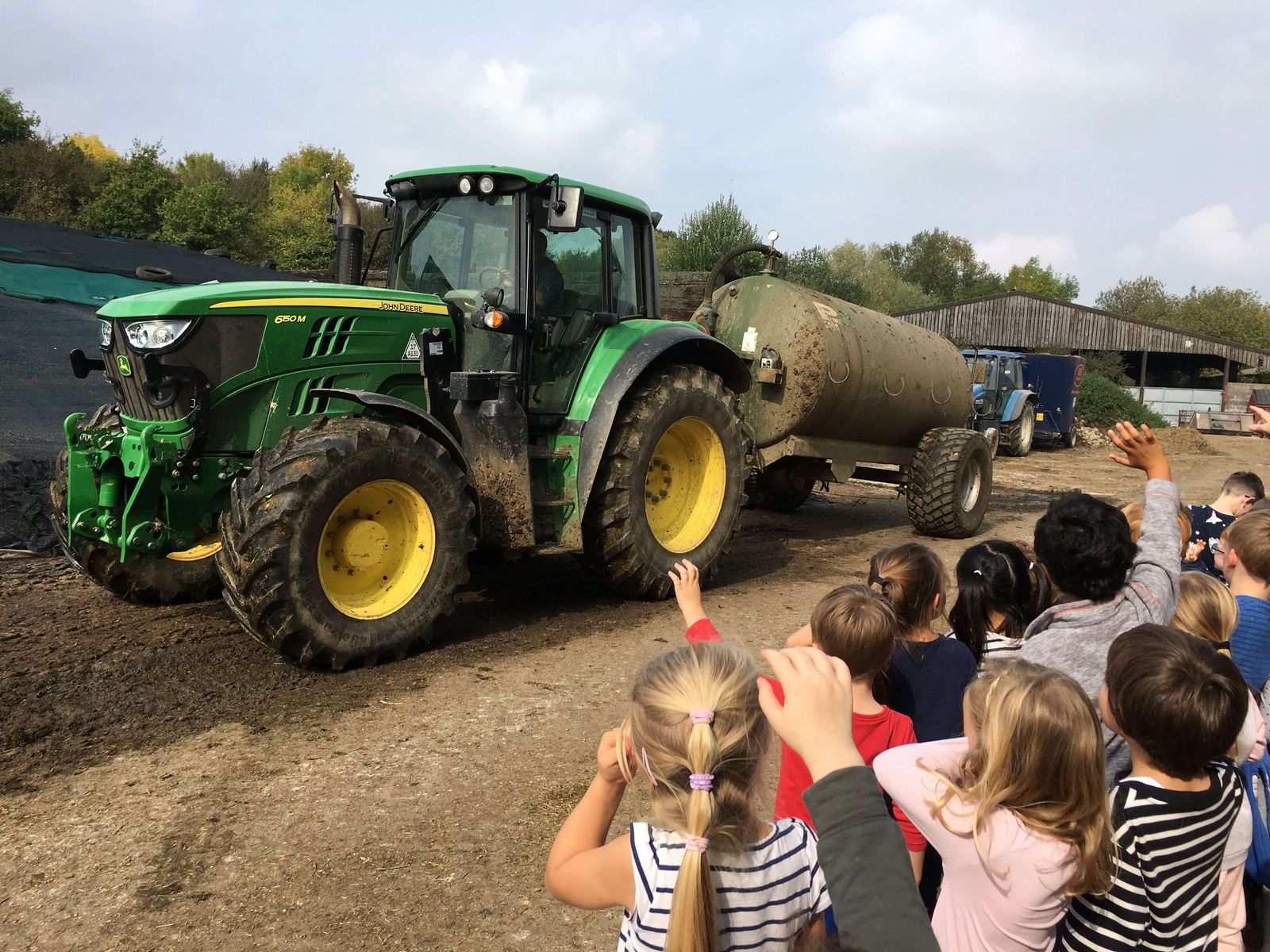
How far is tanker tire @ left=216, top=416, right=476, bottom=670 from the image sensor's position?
14.7 feet

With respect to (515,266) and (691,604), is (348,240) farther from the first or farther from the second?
(691,604)

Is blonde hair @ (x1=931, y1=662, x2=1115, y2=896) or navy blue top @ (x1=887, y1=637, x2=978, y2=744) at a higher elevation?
blonde hair @ (x1=931, y1=662, x2=1115, y2=896)

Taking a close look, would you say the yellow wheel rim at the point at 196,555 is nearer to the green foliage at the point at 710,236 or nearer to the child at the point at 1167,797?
the child at the point at 1167,797

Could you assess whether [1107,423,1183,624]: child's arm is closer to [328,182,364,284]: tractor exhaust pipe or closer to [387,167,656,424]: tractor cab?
[387,167,656,424]: tractor cab

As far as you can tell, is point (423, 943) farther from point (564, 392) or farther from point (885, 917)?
point (564, 392)

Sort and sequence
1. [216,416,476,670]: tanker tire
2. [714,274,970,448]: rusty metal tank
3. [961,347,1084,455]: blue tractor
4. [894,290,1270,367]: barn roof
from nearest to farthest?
[216,416,476,670]: tanker tire, [714,274,970,448]: rusty metal tank, [961,347,1084,455]: blue tractor, [894,290,1270,367]: barn roof

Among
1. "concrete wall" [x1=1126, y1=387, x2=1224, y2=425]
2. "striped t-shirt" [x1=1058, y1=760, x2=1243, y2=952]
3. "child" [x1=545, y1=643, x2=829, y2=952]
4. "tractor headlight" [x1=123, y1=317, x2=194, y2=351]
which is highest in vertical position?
"tractor headlight" [x1=123, y1=317, x2=194, y2=351]

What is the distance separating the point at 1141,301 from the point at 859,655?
72415 millimetres

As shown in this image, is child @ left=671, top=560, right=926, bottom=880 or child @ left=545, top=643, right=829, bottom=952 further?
child @ left=671, top=560, right=926, bottom=880

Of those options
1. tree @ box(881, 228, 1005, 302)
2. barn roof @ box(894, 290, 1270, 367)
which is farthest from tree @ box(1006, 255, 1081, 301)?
barn roof @ box(894, 290, 1270, 367)

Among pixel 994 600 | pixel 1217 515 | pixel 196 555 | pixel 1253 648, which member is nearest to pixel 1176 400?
pixel 1217 515

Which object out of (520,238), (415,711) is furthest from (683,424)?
(415,711)

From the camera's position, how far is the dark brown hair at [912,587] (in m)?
2.74

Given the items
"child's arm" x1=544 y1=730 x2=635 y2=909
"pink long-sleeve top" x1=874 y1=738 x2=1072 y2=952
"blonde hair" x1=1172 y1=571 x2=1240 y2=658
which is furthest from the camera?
"blonde hair" x1=1172 y1=571 x2=1240 y2=658
